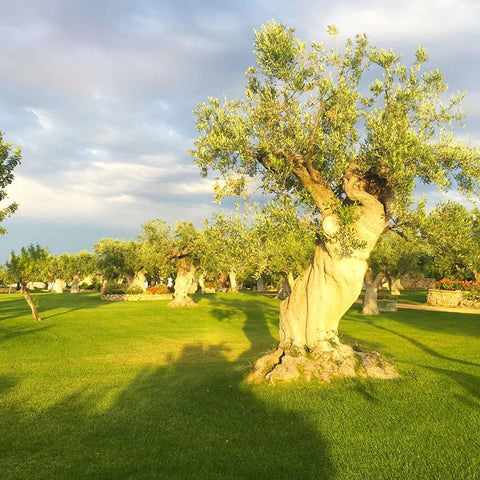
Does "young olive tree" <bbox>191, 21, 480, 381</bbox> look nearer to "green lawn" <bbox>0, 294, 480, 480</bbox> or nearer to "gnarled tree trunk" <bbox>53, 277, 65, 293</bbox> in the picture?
"green lawn" <bbox>0, 294, 480, 480</bbox>

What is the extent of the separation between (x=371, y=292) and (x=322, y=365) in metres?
33.8

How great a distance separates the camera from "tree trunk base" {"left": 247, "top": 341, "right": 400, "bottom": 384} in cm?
1468

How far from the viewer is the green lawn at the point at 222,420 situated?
871cm

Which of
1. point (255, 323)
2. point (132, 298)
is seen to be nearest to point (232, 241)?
point (255, 323)

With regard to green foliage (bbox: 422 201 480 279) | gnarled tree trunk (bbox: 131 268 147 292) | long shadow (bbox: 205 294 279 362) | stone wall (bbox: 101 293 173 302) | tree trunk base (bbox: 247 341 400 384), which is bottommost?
long shadow (bbox: 205 294 279 362)

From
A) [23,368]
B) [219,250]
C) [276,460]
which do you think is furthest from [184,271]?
[276,460]

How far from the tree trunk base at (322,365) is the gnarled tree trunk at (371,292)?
31005 mm

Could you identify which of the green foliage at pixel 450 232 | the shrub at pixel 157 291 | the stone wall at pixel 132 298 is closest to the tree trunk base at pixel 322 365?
the green foliage at pixel 450 232

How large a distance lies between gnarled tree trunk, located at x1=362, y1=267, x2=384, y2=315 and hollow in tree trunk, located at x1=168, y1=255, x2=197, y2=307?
20.9 meters

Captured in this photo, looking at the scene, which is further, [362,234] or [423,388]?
[362,234]

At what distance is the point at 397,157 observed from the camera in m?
13.4

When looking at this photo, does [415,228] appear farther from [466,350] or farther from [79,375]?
[79,375]

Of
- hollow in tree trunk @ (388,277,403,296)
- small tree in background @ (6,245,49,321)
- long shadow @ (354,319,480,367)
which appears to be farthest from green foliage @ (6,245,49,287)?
hollow in tree trunk @ (388,277,403,296)

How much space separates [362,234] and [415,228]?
2467 millimetres
